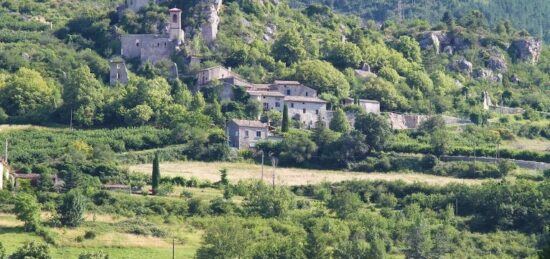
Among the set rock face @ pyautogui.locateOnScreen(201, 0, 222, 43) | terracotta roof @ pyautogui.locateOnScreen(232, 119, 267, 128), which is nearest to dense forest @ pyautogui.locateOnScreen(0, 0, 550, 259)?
rock face @ pyautogui.locateOnScreen(201, 0, 222, 43)

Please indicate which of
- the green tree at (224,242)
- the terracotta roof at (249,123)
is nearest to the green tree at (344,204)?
the green tree at (224,242)

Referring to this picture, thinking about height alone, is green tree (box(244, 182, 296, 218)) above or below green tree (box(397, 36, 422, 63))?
below

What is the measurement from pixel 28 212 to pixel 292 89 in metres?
28.9

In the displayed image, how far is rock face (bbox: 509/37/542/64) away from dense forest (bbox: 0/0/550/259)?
0.15 metres

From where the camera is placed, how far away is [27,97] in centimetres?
8806

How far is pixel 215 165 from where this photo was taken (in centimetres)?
8269

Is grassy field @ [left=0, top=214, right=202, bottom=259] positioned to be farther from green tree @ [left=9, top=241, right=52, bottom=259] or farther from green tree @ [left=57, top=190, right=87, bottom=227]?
green tree @ [left=9, top=241, right=52, bottom=259]

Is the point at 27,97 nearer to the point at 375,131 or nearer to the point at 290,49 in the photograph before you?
the point at 290,49

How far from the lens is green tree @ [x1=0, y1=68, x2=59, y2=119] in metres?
87.9

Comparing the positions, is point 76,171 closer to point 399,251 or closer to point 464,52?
point 399,251

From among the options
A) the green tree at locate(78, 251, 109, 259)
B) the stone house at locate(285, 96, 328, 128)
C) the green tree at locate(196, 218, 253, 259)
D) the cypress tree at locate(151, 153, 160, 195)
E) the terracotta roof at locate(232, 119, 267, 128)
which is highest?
the stone house at locate(285, 96, 328, 128)

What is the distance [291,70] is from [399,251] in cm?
2929

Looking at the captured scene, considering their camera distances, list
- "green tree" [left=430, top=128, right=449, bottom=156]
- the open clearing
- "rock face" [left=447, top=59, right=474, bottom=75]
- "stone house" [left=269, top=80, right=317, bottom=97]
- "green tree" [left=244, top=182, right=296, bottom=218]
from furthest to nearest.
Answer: "rock face" [left=447, top=59, right=474, bottom=75] < "stone house" [left=269, top=80, right=317, bottom=97] < "green tree" [left=430, top=128, right=449, bottom=156] < the open clearing < "green tree" [left=244, top=182, right=296, bottom=218]

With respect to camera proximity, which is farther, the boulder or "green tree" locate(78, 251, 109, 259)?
the boulder
